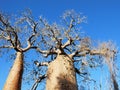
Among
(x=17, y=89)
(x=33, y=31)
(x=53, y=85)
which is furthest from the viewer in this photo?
(x=33, y=31)

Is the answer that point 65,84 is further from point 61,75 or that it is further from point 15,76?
point 15,76

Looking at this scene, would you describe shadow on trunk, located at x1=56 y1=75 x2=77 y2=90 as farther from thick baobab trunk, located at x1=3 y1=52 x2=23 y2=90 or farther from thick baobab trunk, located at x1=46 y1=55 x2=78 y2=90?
thick baobab trunk, located at x1=3 y1=52 x2=23 y2=90

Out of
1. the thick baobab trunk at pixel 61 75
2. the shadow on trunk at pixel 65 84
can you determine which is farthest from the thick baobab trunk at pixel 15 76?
the shadow on trunk at pixel 65 84

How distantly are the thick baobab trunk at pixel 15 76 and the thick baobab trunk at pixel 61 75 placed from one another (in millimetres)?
1407

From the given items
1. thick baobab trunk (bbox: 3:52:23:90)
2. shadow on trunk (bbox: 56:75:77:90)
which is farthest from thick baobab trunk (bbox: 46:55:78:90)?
thick baobab trunk (bbox: 3:52:23:90)

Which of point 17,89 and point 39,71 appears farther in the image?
point 39,71

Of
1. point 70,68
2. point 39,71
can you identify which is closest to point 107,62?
point 70,68

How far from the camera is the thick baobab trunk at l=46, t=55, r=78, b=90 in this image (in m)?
11.7

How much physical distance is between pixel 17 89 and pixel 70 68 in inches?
106

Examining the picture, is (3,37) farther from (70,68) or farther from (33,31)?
(70,68)

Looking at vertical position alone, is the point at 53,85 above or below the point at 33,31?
below

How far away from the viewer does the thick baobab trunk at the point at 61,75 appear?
11680mm

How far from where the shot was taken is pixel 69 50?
13367 mm

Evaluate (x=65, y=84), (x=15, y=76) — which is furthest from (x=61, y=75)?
(x=15, y=76)
